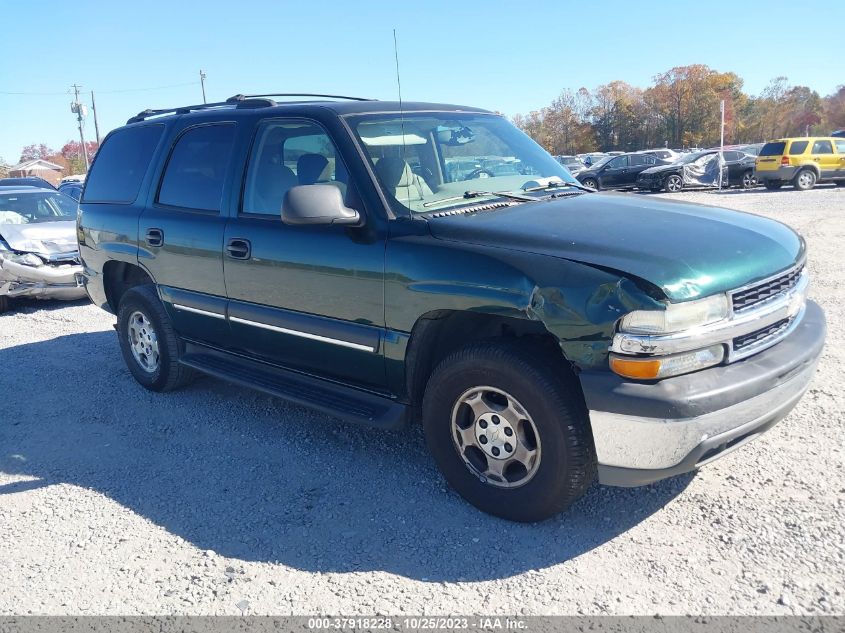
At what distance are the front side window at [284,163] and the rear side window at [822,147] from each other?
21.7 meters

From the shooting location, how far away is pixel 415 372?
11.3 feet

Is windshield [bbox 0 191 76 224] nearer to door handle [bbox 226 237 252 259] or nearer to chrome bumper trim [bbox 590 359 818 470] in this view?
door handle [bbox 226 237 252 259]

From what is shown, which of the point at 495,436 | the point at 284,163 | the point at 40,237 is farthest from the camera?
the point at 40,237

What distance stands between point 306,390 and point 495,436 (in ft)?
4.17

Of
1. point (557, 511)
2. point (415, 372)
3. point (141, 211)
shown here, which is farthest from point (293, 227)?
point (557, 511)

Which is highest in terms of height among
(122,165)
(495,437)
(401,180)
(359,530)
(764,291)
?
(122,165)

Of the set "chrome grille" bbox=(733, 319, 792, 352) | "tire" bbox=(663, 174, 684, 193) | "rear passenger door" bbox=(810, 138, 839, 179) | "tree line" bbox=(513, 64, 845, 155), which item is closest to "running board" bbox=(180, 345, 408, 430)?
"chrome grille" bbox=(733, 319, 792, 352)

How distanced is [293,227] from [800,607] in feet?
9.73

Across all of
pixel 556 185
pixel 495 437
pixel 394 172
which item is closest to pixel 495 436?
pixel 495 437

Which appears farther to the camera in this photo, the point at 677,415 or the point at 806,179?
the point at 806,179

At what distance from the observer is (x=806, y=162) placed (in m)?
21.2

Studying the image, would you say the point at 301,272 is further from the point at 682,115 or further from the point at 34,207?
the point at 682,115

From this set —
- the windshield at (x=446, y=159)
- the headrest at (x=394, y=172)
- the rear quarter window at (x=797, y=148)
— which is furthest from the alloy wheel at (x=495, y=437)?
the rear quarter window at (x=797, y=148)

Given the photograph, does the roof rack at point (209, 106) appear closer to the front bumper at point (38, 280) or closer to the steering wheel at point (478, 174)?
the steering wheel at point (478, 174)
